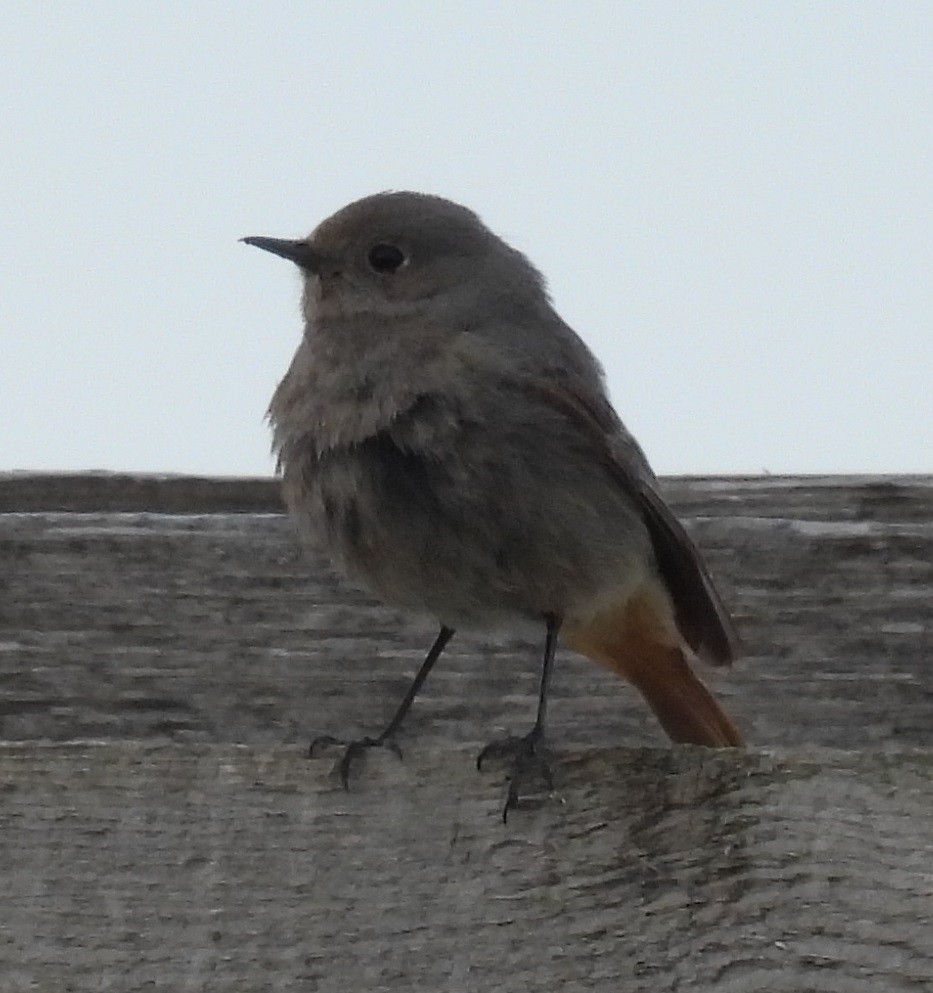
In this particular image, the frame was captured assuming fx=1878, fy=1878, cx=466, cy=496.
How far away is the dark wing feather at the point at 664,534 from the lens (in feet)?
9.03

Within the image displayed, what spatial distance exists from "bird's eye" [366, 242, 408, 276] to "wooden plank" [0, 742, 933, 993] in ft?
6.19

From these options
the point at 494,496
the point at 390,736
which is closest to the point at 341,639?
the point at 390,736

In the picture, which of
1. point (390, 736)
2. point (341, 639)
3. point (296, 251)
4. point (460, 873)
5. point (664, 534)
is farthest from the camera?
point (296, 251)

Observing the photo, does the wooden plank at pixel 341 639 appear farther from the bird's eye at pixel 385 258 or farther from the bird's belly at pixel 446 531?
the bird's eye at pixel 385 258

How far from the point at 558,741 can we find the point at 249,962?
31.8 inches

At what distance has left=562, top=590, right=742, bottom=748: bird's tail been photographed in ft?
8.74

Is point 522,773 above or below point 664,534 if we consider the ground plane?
below

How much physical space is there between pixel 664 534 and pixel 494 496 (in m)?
0.30

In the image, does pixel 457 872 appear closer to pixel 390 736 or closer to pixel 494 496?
pixel 390 736

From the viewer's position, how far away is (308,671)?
8.64ft

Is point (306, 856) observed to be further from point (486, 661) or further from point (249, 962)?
point (486, 661)

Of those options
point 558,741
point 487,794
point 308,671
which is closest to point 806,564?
point 558,741

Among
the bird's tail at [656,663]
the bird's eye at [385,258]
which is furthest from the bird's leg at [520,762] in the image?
the bird's eye at [385,258]

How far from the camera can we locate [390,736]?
2.48 meters
